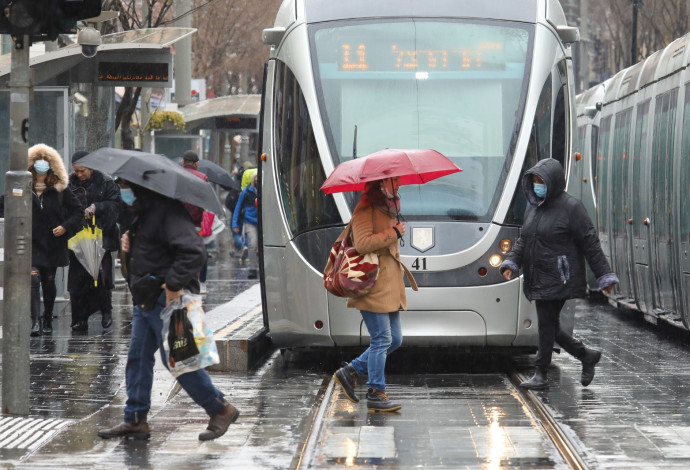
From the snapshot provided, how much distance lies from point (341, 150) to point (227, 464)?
431 cm

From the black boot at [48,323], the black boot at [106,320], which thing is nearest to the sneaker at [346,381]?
the black boot at [48,323]

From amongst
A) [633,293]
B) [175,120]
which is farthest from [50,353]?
[175,120]

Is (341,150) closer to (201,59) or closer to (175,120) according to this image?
(175,120)

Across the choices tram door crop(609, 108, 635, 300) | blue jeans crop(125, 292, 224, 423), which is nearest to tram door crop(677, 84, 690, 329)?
tram door crop(609, 108, 635, 300)

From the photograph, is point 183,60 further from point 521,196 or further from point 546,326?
point 546,326

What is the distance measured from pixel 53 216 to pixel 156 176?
5.87 meters

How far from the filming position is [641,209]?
16.1 meters

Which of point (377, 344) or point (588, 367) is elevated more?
point (377, 344)

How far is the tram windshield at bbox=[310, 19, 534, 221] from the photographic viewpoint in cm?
1147

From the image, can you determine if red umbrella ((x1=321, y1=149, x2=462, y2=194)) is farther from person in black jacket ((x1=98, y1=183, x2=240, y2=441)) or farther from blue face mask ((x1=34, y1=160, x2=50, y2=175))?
blue face mask ((x1=34, y1=160, x2=50, y2=175))

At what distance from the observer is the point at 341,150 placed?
1151 cm

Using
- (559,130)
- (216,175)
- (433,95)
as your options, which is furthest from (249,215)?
(559,130)

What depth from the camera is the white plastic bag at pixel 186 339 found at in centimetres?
820

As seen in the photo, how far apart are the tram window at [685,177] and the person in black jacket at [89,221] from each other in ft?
18.1
